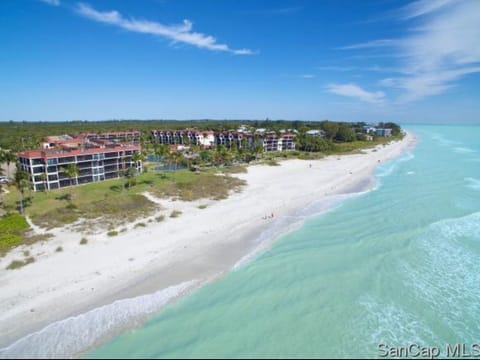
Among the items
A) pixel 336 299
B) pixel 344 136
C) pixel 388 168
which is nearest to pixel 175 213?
pixel 336 299

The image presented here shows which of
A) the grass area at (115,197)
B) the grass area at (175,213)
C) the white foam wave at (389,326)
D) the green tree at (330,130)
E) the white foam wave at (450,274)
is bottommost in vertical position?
the white foam wave at (389,326)

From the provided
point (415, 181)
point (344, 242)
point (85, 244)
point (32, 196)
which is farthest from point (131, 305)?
point (415, 181)

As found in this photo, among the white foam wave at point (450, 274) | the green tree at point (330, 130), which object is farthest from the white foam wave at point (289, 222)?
the green tree at point (330, 130)

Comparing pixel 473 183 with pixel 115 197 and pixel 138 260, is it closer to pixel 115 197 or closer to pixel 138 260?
pixel 138 260

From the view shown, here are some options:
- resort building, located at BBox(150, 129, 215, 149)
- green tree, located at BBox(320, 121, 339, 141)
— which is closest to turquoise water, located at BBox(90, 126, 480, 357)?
resort building, located at BBox(150, 129, 215, 149)

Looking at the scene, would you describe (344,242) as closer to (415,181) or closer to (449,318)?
(449,318)

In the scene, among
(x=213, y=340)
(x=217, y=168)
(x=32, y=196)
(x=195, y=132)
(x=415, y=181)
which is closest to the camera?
(x=213, y=340)

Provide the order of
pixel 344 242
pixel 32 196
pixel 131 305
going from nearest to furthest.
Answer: pixel 131 305 < pixel 344 242 < pixel 32 196

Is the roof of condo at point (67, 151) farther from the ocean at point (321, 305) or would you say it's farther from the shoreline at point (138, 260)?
the ocean at point (321, 305)
